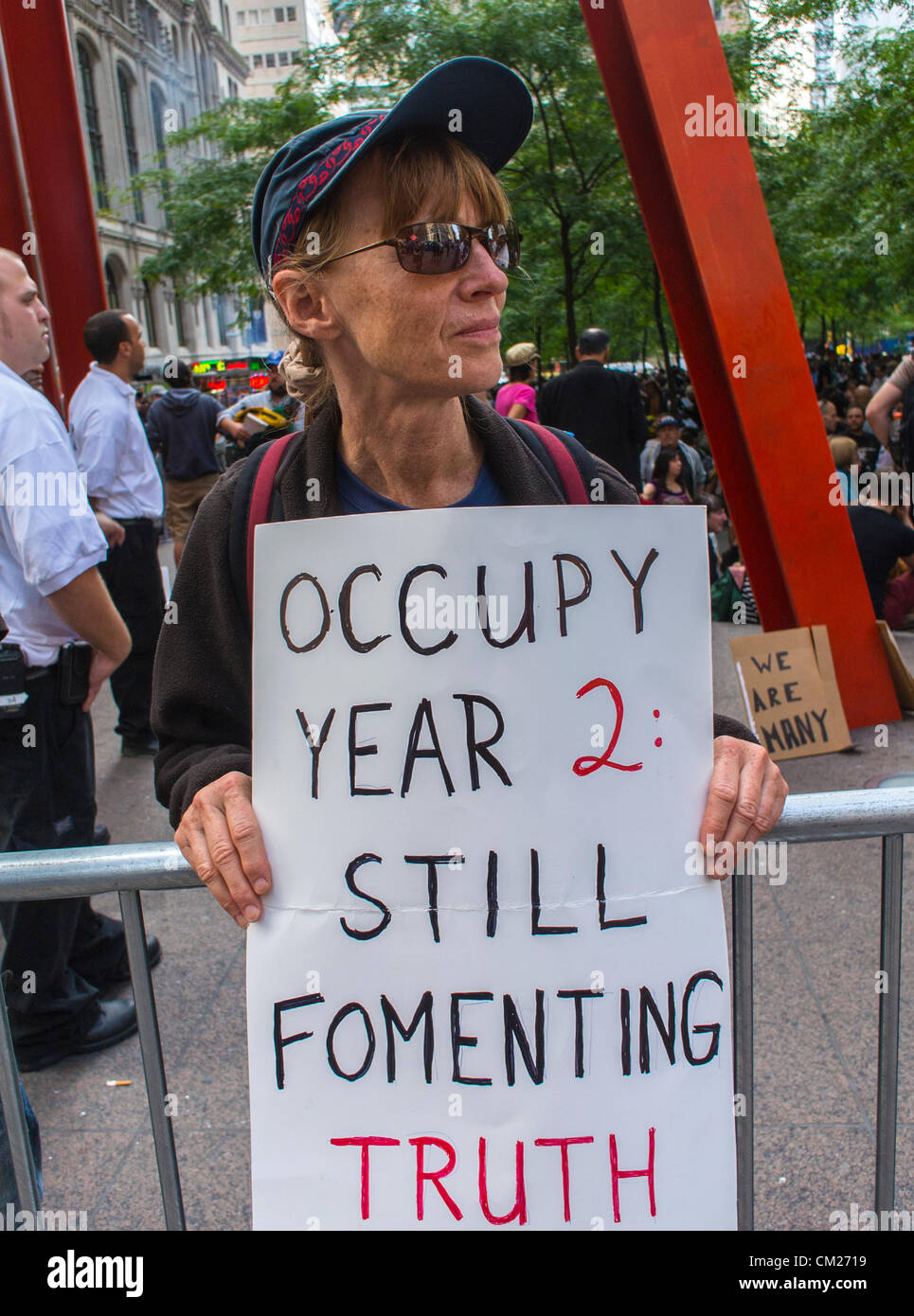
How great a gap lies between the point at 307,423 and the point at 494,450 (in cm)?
31

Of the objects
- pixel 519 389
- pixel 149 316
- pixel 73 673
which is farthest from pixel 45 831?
pixel 149 316

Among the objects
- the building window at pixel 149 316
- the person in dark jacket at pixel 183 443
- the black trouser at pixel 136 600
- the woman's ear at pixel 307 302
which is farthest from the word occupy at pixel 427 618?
the building window at pixel 149 316

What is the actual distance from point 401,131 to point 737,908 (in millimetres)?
1135

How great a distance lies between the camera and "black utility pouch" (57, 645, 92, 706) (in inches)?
122

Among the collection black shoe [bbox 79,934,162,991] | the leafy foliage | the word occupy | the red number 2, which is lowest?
black shoe [bbox 79,934,162,991]

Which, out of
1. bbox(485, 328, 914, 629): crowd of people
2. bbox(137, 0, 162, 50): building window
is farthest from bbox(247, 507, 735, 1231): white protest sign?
bbox(137, 0, 162, 50): building window

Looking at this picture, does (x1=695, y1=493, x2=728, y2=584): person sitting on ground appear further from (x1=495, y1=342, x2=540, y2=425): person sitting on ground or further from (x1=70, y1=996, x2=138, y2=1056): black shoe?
(x1=70, y1=996, x2=138, y2=1056): black shoe

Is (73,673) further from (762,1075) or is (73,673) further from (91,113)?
(91,113)

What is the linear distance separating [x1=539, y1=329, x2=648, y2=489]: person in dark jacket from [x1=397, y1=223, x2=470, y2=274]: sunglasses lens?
20.6ft

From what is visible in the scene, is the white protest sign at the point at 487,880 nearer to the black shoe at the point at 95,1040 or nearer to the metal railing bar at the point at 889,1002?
the metal railing bar at the point at 889,1002

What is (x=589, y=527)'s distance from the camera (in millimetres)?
1235

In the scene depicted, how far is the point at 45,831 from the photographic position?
3113 mm
